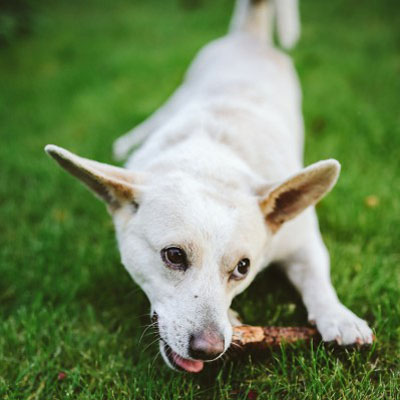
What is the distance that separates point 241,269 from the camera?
2246 millimetres

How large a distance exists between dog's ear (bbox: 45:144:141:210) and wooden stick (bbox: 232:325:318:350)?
32.5 inches

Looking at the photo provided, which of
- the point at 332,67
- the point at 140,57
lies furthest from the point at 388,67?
the point at 140,57

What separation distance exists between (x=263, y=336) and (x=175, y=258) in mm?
545

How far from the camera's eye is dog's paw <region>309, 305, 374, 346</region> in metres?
2.25

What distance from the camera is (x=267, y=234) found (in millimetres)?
2449

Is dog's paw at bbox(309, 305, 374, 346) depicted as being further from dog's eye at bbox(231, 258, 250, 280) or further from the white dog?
dog's eye at bbox(231, 258, 250, 280)

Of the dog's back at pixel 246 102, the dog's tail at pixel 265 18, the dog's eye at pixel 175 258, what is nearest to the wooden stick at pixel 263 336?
the dog's eye at pixel 175 258

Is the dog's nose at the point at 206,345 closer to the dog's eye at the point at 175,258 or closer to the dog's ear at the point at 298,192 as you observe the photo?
the dog's eye at the point at 175,258

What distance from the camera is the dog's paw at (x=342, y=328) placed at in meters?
2.25

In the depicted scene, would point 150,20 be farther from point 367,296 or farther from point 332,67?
point 367,296

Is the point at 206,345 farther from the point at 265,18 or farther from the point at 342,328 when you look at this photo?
the point at 265,18

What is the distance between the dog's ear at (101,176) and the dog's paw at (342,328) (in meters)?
1.11

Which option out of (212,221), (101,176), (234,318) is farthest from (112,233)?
(212,221)

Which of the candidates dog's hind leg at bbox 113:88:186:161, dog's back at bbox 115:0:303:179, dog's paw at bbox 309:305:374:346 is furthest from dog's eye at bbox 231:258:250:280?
dog's hind leg at bbox 113:88:186:161
